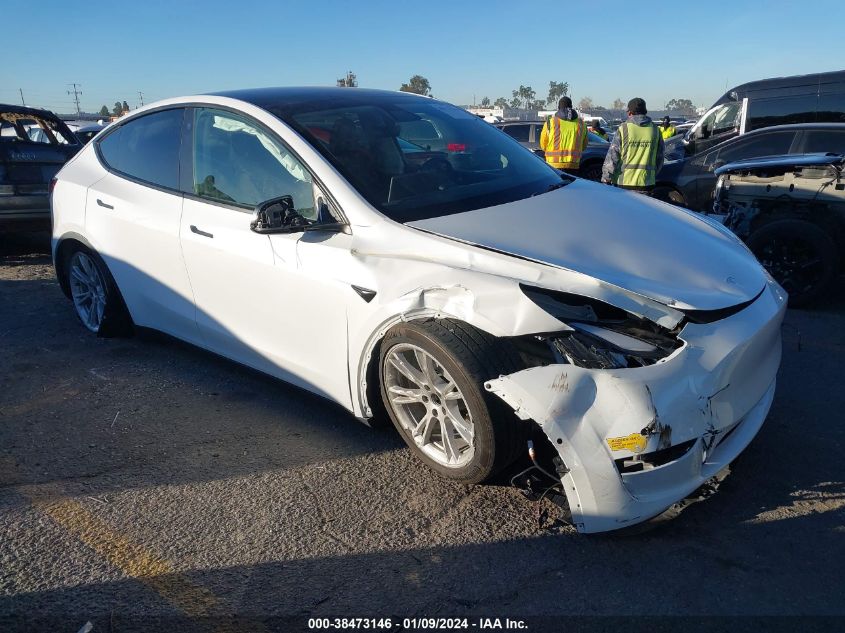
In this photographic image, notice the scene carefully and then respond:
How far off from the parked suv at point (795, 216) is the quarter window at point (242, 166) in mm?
3994

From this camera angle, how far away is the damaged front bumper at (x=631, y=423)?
237 cm

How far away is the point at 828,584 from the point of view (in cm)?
235

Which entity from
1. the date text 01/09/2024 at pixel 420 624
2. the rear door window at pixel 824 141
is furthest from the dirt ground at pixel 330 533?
the rear door window at pixel 824 141

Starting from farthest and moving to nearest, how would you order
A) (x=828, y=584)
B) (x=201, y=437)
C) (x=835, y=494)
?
(x=201, y=437) → (x=835, y=494) → (x=828, y=584)

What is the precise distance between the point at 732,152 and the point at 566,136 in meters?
2.19

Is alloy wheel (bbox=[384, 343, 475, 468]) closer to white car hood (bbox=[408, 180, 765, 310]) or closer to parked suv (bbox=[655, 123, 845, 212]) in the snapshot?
white car hood (bbox=[408, 180, 765, 310])

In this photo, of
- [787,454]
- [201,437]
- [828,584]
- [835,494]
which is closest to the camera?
[828,584]

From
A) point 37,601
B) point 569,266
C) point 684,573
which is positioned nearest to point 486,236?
point 569,266

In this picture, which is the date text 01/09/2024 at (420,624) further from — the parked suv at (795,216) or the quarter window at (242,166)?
the parked suv at (795,216)

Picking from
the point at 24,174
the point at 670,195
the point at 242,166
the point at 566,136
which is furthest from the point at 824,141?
the point at 24,174

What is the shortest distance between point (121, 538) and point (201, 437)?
0.86 m

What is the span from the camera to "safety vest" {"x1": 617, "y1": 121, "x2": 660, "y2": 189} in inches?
293

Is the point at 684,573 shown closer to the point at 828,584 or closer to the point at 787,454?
the point at 828,584

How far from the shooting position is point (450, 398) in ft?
9.27
